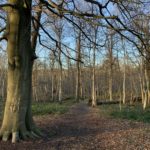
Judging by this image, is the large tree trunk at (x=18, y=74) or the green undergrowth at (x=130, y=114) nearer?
the large tree trunk at (x=18, y=74)

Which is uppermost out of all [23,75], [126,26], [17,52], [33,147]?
[126,26]

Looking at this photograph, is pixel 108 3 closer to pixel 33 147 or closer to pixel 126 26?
pixel 126 26

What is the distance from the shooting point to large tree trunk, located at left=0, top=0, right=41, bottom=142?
11438mm

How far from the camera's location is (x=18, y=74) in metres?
11.6

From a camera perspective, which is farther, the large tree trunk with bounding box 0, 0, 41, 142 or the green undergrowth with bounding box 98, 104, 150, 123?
the green undergrowth with bounding box 98, 104, 150, 123

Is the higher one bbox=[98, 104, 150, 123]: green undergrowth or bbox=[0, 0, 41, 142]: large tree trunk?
bbox=[0, 0, 41, 142]: large tree trunk

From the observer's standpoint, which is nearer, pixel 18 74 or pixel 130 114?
pixel 18 74

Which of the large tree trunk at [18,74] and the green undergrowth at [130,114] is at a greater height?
the large tree trunk at [18,74]

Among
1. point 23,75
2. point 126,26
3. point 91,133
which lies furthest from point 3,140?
point 126,26

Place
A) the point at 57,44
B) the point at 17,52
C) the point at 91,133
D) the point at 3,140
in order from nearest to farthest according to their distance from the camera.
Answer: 1. the point at 3,140
2. the point at 17,52
3. the point at 91,133
4. the point at 57,44

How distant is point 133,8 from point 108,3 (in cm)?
100

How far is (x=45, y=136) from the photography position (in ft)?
39.2

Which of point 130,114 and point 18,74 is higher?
point 18,74

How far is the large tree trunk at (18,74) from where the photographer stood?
450 inches
